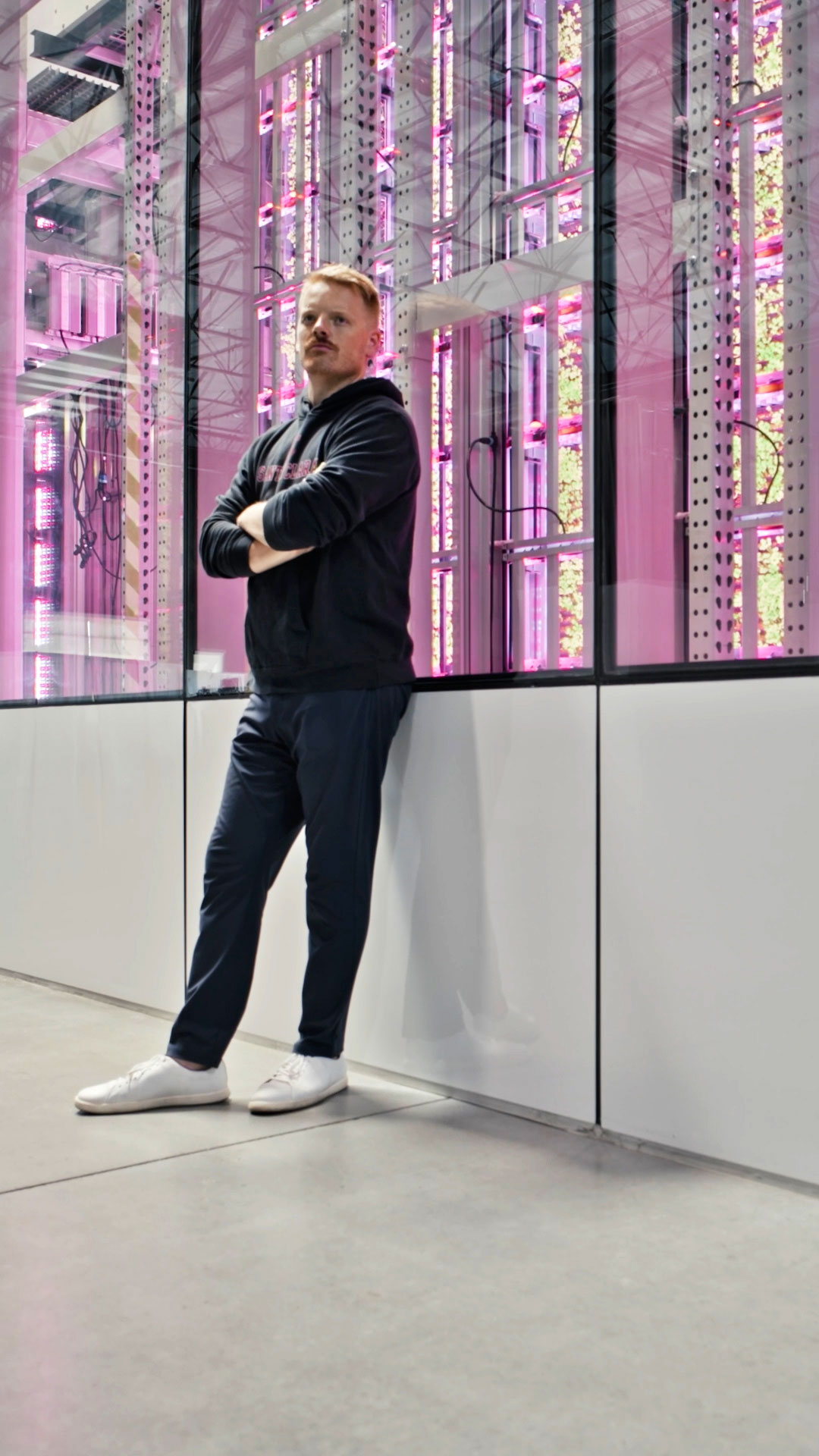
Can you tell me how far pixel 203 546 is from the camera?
2416 millimetres

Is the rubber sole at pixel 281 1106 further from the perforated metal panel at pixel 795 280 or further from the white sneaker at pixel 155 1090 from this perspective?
the perforated metal panel at pixel 795 280

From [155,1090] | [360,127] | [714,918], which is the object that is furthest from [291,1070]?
[360,127]

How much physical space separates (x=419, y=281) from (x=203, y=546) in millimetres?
764

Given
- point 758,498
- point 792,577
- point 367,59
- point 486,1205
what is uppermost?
point 367,59

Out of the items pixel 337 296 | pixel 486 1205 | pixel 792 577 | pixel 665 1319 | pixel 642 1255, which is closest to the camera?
pixel 665 1319

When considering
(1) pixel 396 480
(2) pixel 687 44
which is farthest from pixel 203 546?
(2) pixel 687 44

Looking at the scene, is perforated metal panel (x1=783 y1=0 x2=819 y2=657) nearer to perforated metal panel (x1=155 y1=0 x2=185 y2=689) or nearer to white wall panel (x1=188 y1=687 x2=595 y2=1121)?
white wall panel (x1=188 y1=687 x2=595 y2=1121)

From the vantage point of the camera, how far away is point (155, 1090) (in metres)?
2.23

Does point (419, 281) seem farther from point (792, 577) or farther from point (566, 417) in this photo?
point (792, 577)

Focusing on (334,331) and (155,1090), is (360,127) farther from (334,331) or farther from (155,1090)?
(155,1090)

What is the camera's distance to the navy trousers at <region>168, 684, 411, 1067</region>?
224 centimetres

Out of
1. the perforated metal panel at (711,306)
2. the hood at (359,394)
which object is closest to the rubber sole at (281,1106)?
the perforated metal panel at (711,306)

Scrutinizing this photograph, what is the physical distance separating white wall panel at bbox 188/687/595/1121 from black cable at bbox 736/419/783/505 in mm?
485

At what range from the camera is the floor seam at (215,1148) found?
1.85 metres
